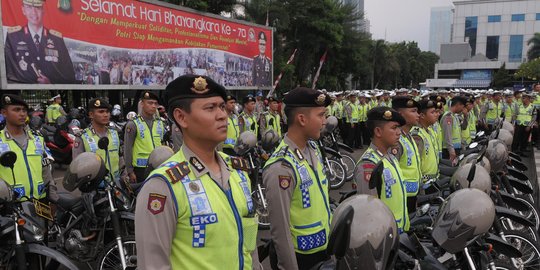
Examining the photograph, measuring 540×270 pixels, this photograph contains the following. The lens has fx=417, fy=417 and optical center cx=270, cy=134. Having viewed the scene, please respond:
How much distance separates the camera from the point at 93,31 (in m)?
10.7

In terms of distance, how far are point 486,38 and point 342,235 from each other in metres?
80.1

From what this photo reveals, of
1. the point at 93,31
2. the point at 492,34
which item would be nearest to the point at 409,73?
the point at 492,34

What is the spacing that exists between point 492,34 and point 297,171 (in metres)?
80.0

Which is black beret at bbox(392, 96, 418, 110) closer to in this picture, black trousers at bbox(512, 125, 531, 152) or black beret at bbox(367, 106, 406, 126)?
black beret at bbox(367, 106, 406, 126)

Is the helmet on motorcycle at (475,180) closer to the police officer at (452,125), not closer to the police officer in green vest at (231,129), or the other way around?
the police officer at (452,125)

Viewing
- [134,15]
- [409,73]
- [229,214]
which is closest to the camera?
[229,214]

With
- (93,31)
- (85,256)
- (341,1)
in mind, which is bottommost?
(85,256)

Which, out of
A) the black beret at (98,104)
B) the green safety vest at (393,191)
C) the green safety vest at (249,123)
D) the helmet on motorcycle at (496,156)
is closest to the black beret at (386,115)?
the green safety vest at (393,191)

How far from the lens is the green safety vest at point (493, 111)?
41.7ft

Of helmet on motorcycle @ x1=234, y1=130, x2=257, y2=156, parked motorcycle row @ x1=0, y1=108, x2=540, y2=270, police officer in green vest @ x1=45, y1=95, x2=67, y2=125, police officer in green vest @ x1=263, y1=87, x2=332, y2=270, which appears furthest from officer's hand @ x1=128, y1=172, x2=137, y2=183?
police officer in green vest @ x1=45, y1=95, x2=67, y2=125

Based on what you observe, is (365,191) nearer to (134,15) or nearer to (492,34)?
(134,15)

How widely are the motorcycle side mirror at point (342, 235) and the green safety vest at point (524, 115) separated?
12.4 m

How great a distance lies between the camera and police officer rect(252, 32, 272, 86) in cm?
1741

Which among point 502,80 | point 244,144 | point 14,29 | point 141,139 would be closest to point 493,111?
point 244,144
